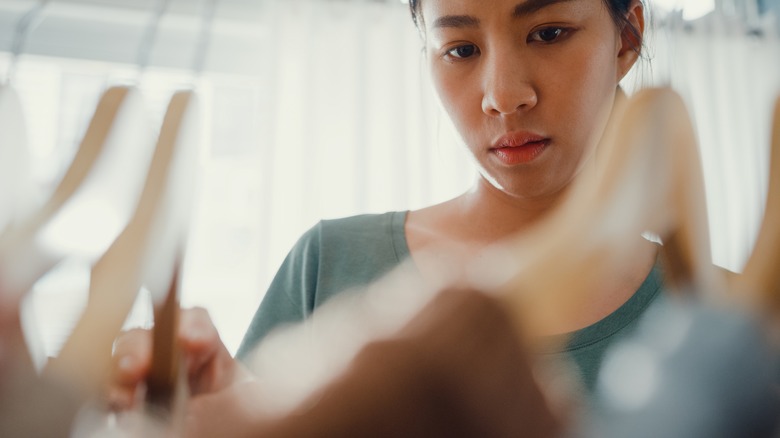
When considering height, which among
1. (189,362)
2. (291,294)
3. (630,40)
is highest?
(630,40)

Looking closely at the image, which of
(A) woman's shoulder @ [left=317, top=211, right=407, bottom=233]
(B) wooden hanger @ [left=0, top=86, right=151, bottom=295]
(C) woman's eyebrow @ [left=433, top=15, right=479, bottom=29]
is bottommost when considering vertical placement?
(A) woman's shoulder @ [left=317, top=211, right=407, bottom=233]

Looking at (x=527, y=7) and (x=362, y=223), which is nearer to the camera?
(x=527, y=7)

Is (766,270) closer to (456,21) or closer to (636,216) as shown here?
(636,216)

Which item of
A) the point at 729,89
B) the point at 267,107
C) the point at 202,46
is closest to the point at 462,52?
the point at 202,46

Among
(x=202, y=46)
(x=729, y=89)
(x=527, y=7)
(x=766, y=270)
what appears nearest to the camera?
(x=766, y=270)

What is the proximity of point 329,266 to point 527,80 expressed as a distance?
32 cm

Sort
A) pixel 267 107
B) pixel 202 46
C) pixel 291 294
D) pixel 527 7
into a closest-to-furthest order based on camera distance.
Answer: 1. pixel 202 46
2. pixel 527 7
3. pixel 291 294
4. pixel 267 107

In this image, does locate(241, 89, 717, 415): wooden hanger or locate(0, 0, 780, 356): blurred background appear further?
locate(0, 0, 780, 356): blurred background

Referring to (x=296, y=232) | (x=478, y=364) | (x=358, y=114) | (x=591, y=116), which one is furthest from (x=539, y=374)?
(x=358, y=114)

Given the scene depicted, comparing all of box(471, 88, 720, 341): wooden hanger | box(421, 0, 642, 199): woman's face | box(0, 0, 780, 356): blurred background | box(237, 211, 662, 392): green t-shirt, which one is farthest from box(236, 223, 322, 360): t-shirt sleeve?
box(0, 0, 780, 356): blurred background

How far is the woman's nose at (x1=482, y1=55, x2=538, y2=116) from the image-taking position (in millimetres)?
414

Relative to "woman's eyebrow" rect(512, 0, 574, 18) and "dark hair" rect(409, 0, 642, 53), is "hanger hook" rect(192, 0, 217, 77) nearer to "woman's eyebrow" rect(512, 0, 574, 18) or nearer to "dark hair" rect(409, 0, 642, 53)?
"woman's eyebrow" rect(512, 0, 574, 18)

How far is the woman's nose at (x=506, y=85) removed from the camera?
0.41 meters

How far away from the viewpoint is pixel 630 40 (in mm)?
557
